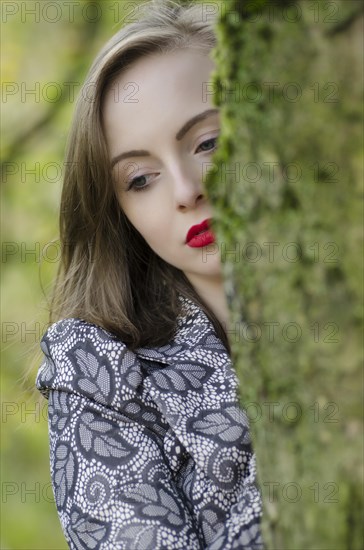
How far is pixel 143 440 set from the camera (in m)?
1.72

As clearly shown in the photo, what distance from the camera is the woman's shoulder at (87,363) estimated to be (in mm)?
1780

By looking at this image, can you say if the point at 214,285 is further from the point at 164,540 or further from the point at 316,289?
the point at 316,289

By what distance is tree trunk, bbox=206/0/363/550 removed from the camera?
882 millimetres

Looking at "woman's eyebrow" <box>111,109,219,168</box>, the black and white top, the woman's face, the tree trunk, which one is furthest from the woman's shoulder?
the tree trunk

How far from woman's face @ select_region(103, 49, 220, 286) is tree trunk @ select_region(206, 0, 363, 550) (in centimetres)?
84

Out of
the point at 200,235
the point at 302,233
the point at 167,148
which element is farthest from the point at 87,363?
the point at 302,233

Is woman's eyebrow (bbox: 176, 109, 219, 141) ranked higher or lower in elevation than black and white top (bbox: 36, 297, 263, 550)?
higher

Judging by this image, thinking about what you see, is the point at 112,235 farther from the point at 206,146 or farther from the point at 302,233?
the point at 302,233

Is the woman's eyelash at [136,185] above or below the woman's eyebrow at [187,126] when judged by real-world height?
below

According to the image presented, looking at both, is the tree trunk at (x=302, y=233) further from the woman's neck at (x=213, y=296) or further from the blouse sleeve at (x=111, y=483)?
the woman's neck at (x=213, y=296)

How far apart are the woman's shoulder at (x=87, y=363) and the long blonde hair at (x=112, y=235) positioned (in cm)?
9

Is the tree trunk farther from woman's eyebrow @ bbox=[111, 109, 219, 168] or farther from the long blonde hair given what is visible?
the long blonde hair

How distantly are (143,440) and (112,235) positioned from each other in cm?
63

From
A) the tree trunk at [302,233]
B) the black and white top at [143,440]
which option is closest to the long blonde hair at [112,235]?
the black and white top at [143,440]
